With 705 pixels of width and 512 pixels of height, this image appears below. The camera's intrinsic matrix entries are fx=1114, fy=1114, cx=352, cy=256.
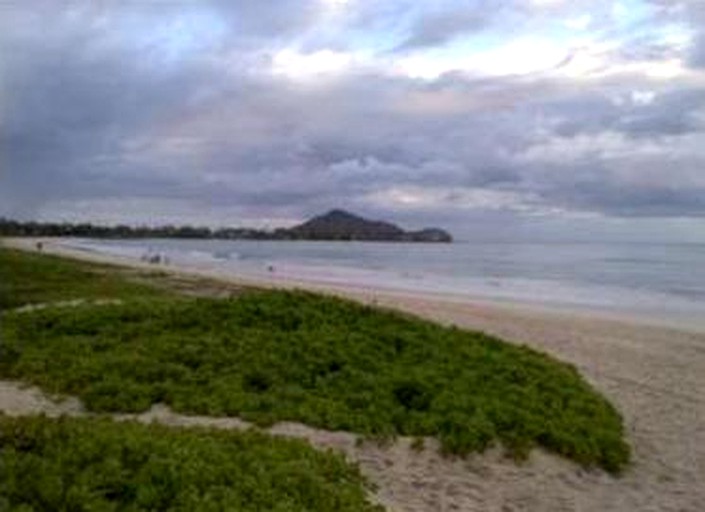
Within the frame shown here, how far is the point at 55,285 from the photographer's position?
100 feet

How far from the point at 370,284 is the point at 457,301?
1264cm

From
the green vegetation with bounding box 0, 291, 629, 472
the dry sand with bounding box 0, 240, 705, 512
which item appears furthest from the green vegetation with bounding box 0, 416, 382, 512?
the green vegetation with bounding box 0, 291, 629, 472

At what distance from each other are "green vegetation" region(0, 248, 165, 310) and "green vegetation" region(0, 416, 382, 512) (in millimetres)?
15431

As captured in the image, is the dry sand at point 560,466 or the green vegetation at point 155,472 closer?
the green vegetation at point 155,472

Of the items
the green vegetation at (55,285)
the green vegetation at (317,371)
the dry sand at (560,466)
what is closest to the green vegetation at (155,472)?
the dry sand at (560,466)

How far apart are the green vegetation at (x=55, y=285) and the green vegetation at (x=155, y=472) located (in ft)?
50.6

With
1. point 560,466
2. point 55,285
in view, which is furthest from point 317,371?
point 55,285

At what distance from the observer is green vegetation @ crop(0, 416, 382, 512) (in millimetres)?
7625

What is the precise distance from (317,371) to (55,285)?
17586 mm

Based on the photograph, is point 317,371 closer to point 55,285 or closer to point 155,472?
point 155,472

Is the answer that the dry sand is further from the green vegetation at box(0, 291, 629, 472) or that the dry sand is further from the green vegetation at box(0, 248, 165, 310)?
the green vegetation at box(0, 248, 165, 310)

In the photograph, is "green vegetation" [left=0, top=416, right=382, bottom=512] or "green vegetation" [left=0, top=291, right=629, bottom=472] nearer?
"green vegetation" [left=0, top=416, right=382, bottom=512]

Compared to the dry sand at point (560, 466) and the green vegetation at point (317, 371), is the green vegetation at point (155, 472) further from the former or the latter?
the green vegetation at point (317, 371)

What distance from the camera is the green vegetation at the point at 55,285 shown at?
88.9ft
